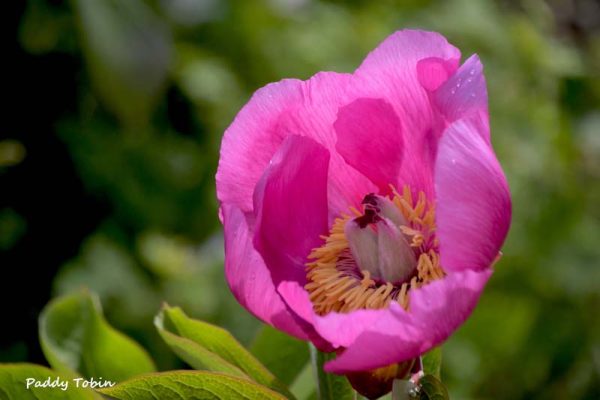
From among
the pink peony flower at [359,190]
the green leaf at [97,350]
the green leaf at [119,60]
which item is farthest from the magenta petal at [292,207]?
the green leaf at [119,60]

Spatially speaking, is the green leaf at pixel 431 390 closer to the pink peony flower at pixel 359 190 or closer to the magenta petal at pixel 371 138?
the pink peony flower at pixel 359 190

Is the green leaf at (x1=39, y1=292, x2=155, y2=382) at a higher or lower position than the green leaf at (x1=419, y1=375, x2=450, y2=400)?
lower

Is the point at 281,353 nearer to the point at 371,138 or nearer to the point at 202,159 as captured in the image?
the point at 371,138

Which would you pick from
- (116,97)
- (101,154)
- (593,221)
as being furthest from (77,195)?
(593,221)

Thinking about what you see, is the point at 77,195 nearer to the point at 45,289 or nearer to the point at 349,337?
the point at 45,289

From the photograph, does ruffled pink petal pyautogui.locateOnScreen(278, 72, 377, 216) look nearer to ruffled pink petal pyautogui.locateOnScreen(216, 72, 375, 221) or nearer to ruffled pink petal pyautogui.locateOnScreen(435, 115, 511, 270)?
ruffled pink petal pyautogui.locateOnScreen(216, 72, 375, 221)

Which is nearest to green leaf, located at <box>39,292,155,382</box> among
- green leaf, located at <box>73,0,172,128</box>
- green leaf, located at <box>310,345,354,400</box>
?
green leaf, located at <box>310,345,354,400</box>
